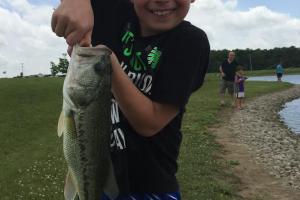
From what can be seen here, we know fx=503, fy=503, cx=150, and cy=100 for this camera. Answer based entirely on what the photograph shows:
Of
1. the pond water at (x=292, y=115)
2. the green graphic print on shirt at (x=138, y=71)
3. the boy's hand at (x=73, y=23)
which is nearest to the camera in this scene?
the boy's hand at (x=73, y=23)

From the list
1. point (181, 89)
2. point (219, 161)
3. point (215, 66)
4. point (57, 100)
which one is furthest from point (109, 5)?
point (215, 66)

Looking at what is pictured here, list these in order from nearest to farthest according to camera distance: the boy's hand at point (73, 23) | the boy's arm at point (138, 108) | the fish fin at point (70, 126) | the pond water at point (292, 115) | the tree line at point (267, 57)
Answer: the boy's hand at point (73, 23), the fish fin at point (70, 126), the boy's arm at point (138, 108), the pond water at point (292, 115), the tree line at point (267, 57)

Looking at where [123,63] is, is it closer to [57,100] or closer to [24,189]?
[24,189]

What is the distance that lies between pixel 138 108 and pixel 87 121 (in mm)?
354

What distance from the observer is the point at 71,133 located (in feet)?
8.18

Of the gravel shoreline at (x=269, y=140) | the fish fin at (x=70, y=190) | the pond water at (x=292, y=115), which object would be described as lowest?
the pond water at (x=292, y=115)

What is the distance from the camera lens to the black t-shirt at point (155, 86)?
2980 millimetres

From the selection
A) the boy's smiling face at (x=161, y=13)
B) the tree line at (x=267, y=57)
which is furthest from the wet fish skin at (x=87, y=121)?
the tree line at (x=267, y=57)

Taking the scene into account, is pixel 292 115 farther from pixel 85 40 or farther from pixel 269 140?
pixel 85 40

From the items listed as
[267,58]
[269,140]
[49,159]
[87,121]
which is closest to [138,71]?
[87,121]

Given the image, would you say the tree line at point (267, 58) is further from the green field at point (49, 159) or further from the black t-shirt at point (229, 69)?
the green field at point (49, 159)

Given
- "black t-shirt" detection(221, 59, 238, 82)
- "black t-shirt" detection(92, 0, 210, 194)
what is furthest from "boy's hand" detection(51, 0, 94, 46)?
"black t-shirt" detection(221, 59, 238, 82)

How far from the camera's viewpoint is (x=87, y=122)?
97.3 inches

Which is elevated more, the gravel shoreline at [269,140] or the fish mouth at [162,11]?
the fish mouth at [162,11]
